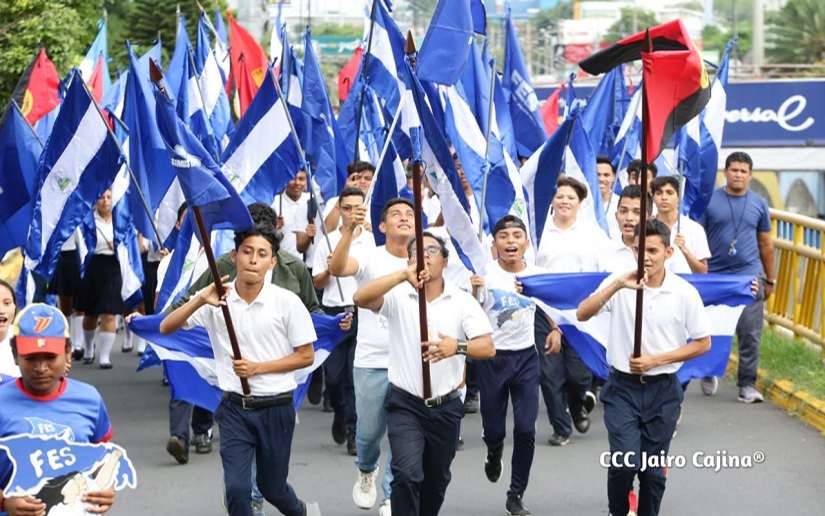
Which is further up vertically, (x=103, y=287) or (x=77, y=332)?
(x=103, y=287)

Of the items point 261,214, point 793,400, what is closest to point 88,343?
point 793,400

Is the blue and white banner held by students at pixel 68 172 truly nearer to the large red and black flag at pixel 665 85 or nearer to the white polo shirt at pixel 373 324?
the white polo shirt at pixel 373 324

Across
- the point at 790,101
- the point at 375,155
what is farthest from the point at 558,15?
the point at 375,155

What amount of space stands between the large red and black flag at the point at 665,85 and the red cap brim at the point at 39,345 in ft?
11.5

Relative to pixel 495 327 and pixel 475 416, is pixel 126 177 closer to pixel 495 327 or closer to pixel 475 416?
pixel 475 416

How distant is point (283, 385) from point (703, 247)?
16.8 ft

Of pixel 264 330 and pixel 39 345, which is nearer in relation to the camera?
pixel 39 345

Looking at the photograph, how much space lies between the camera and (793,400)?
44.7ft

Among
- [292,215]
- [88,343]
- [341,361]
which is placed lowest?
[88,343]

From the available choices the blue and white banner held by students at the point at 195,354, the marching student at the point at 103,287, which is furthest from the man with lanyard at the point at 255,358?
the marching student at the point at 103,287

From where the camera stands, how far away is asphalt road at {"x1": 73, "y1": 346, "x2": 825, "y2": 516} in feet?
34.1

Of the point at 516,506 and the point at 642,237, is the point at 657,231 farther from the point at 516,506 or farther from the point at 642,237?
the point at 516,506

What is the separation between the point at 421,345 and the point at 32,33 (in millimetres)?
13324

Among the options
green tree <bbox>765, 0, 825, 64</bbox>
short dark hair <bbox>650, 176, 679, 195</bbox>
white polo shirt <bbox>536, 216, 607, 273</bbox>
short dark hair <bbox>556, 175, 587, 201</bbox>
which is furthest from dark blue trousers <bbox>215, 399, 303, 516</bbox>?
green tree <bbox>765, 0, 825, 64</bbox>
